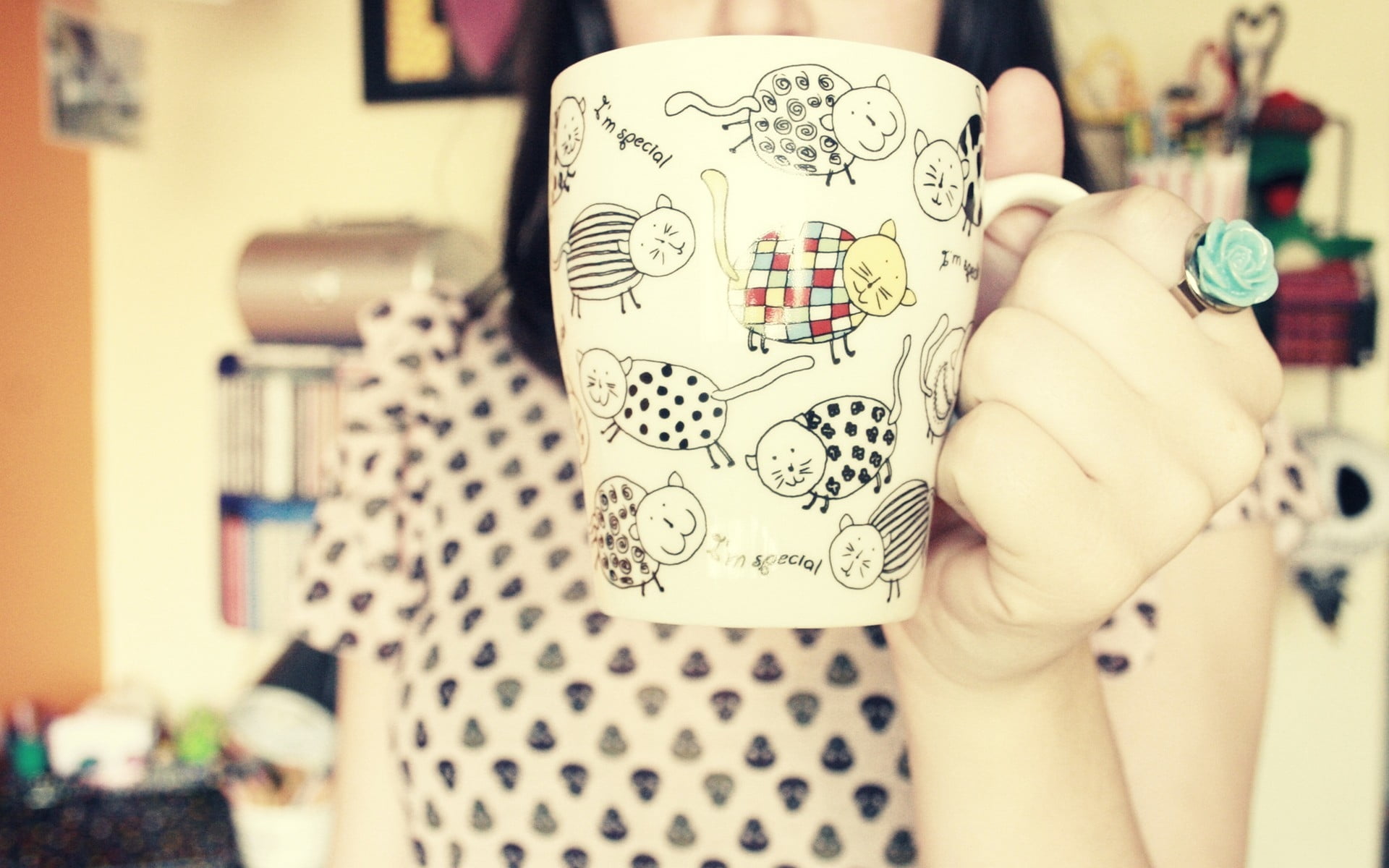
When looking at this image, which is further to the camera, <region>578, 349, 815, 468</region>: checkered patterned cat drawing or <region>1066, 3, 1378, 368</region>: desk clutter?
<region>1066, 3, 1378, 368</region>: desk clutter

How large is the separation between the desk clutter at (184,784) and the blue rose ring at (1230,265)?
140 cm

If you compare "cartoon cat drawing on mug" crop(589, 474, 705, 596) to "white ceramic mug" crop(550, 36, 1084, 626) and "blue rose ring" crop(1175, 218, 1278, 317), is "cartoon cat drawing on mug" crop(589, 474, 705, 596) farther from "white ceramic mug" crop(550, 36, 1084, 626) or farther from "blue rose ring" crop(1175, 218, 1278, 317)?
"blue rose ring" crop(1175, 218, 1278, 317)

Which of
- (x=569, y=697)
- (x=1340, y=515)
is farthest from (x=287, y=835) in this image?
(x=1340, y=515)

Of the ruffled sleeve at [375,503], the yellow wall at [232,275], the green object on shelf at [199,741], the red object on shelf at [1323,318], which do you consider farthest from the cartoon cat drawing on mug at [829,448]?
the green object on shelf at [199,741]

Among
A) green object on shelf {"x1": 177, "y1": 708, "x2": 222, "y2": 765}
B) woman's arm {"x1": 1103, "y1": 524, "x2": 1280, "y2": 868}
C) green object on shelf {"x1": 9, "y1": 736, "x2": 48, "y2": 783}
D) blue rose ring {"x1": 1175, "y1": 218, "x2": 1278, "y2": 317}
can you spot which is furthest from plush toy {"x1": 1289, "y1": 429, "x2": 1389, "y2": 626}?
green object on shelf {"x1": 9, "y1": 736, "x2": 48, "y2": 783}

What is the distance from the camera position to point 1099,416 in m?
0.34

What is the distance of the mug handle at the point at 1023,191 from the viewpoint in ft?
1.27

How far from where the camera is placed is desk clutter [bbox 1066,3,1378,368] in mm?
1219

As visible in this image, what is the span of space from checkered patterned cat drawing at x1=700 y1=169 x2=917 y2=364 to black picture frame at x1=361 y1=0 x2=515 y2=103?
1.45 metres

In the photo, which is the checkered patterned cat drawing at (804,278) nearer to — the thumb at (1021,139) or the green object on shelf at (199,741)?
the thumb at (1021,139)

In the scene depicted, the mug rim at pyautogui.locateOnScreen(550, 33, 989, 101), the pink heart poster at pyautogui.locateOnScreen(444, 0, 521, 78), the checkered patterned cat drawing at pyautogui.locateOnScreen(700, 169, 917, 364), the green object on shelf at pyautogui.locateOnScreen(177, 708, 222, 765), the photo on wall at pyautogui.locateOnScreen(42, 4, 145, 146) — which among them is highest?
the pink heart poster at pyautogui.locateOnScreen(444, 0, 521, 78)

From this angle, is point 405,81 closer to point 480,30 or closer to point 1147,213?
point 480,30

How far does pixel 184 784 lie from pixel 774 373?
5.64 ft

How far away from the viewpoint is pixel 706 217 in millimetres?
333
